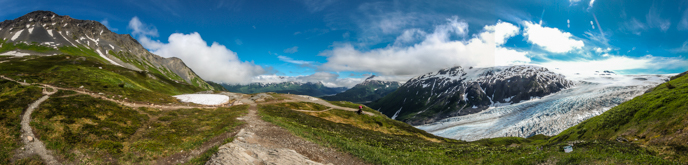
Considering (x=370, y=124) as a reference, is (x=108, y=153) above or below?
above

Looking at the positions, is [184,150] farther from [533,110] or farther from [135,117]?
[533,110]

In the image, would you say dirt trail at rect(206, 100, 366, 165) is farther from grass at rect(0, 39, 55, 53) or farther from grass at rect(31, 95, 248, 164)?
grass at rect(0, 39, 55, 53)

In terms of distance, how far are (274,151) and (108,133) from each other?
18549 millimetres

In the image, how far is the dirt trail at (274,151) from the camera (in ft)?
55.0

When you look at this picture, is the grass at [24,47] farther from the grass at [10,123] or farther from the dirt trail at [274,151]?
the dirt trail at [274,151]

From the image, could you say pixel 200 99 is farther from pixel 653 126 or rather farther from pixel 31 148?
pixel 653 126

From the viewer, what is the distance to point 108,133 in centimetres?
2211

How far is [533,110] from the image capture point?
170 m

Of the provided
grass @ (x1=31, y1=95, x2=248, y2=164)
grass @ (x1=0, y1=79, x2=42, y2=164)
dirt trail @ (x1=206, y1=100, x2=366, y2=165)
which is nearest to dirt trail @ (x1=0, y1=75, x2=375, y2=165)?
dirt trail @ (x1=206, y1=100, x2=366, y2=165)

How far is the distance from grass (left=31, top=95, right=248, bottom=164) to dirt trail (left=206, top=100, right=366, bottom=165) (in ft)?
19.8

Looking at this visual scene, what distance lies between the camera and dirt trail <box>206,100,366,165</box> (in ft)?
55.0

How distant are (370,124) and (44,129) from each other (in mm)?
67749

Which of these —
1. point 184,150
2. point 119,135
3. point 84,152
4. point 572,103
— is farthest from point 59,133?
point 572,103

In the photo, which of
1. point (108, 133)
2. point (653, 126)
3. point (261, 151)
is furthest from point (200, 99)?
point (653, 126)
